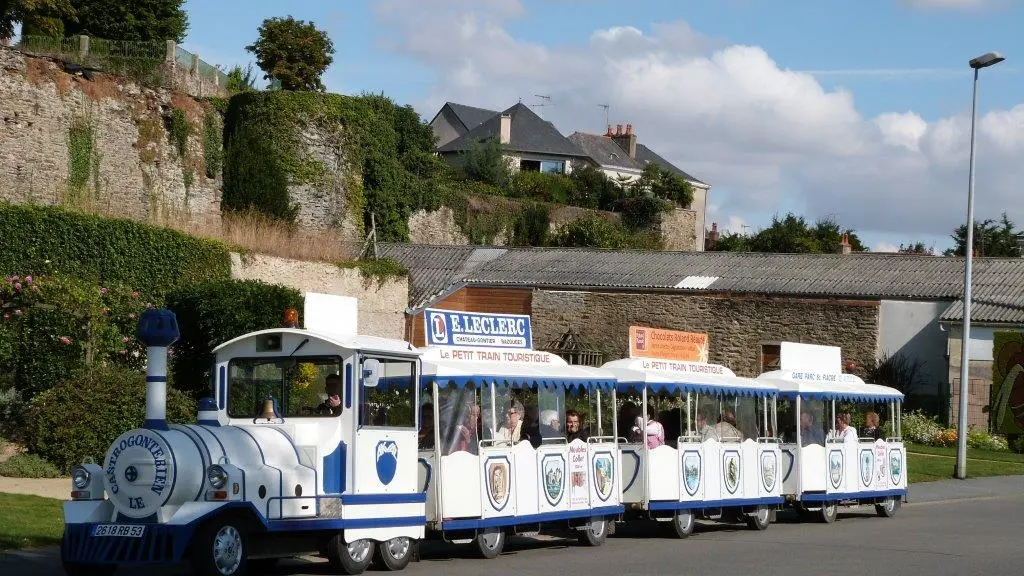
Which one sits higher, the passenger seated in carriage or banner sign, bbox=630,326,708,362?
banner sign, bbox=630,326,708,362

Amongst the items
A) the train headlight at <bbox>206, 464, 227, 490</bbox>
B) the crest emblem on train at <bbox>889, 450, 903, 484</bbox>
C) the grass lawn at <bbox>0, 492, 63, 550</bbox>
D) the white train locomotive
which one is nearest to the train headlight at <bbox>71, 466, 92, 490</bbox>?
the white train locomotive

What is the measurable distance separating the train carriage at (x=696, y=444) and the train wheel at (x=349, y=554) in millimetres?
5579

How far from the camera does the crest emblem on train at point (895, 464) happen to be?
78.6ft

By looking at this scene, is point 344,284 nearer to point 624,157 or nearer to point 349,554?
point 349,554

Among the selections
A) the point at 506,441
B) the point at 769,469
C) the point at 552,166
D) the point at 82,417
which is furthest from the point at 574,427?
the point at 552,166

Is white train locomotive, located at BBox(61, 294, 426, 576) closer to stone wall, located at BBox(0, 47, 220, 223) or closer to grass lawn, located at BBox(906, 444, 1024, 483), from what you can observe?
grass lawn, located at BBox(906, 444, 1024, 483)

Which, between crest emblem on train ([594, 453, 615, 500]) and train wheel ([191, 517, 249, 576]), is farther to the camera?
crest emblem on train ([594, 453, 615, 500])

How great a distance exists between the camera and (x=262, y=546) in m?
12.8

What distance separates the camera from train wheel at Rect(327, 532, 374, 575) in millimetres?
13258

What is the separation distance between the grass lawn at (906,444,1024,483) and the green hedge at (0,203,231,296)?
15.9 m

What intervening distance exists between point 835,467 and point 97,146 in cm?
2274

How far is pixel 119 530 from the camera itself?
467 inches

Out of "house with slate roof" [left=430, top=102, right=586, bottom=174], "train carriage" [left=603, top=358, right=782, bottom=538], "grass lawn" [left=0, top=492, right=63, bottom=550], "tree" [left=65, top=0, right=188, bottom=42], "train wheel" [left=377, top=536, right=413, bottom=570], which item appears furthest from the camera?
"house with slate roof" [left=430, top=102, right=586, bottom=174]

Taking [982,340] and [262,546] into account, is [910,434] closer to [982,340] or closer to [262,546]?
[982,340]
